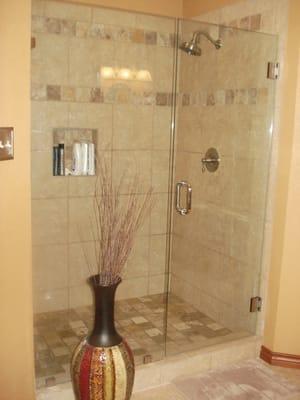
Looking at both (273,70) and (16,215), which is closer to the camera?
(16,215)

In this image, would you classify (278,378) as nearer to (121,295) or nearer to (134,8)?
(121,295)

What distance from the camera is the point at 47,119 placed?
291 centimetres

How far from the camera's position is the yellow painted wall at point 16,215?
1752 mm

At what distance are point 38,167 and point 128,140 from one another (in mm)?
687

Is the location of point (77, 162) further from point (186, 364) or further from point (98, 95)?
point (186, 364)

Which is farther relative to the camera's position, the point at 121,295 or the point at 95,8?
the point at 121,295

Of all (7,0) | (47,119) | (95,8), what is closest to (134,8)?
(95,8)

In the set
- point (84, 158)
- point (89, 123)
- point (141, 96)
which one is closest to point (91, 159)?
point (84, 158)

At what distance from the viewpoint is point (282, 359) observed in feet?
8.57

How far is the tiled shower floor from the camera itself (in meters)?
2.37

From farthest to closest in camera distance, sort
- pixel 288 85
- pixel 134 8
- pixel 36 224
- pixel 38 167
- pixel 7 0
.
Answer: pixel 134 8 → pixel 38 167 → pixel 36 224 → pixel 288 85 → pixel 7 0

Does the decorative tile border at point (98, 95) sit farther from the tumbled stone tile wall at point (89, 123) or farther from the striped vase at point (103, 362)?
the striped vase at point (103, 362)

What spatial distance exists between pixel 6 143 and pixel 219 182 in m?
1.55

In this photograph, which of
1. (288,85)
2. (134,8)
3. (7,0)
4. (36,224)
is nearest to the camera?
(7,0)
